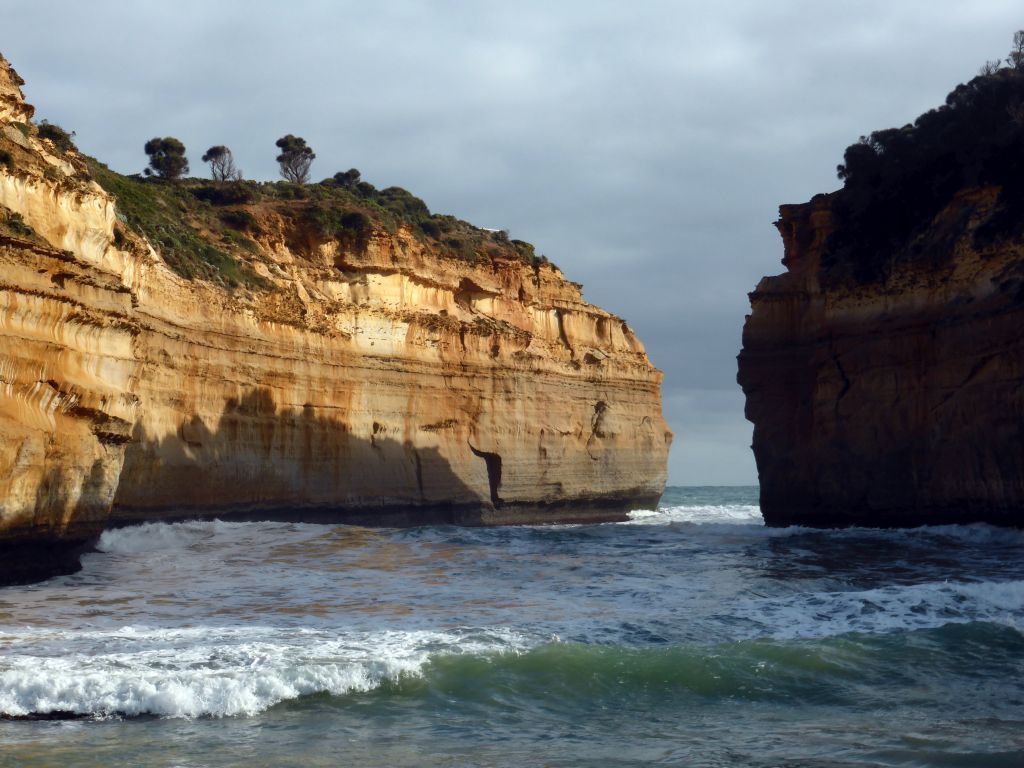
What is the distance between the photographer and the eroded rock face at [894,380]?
23391mm

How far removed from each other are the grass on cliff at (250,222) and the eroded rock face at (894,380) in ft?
43.7

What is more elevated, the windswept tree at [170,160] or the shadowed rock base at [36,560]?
the windswept tree at [170,160]

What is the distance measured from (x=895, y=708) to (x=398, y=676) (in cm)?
452

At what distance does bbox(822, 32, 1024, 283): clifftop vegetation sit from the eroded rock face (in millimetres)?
268

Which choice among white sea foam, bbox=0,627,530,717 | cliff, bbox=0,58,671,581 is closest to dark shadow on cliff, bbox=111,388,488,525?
cliff, bbox=0,58,671,581

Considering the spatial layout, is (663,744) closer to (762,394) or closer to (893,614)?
(893,614)

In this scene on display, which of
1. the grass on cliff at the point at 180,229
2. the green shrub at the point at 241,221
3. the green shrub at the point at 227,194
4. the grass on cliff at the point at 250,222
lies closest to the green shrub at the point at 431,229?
the grass on cliff at the point at 250,222

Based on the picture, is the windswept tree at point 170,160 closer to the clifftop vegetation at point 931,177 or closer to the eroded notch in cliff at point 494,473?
the eroded notch in cliff at point 494,473

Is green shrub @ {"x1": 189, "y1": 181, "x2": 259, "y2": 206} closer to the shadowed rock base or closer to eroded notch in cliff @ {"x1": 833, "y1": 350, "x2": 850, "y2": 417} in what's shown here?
eroded notch in cliff @ {"x1": 833, "y1": 350, "x2": 850, "y2": 417}

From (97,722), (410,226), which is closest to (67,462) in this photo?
(97,722)

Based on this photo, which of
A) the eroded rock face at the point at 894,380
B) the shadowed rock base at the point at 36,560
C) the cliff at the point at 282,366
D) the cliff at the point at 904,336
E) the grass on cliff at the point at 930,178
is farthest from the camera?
the grass on cliff at the point at 930,178

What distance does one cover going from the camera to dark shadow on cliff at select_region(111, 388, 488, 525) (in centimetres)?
2502

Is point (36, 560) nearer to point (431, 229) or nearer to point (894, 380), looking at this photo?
point (894, 380)

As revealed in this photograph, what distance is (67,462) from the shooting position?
15.9m
